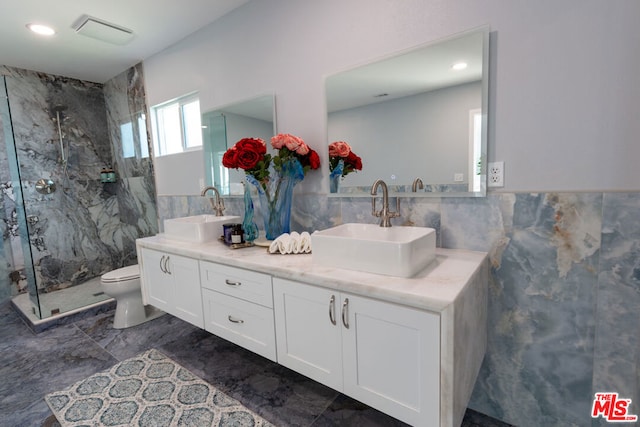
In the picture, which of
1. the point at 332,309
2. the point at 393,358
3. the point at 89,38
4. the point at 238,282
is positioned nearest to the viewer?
the point at 393,358

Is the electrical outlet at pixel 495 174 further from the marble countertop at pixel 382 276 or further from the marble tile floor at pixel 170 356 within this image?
the marble tile floor at pixel 170 356

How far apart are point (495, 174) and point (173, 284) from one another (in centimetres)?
189

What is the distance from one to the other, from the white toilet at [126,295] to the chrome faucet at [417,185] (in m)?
2.29

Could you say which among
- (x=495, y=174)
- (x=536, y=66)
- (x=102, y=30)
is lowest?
(x=495, y=174)

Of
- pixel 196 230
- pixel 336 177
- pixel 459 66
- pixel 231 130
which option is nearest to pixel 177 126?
pixel 231 130

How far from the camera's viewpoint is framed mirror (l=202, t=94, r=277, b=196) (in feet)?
6.84

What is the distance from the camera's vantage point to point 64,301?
2.95 meters

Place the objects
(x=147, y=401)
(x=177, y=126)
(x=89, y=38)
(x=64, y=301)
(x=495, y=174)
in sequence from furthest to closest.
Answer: (x=64, y=301) < (x=177, y=126) < (x=89, y=38) < (x=147, y=401) < (x=495, y=174)

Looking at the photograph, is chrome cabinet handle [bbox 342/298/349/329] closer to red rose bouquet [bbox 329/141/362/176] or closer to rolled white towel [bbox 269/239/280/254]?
rolled white towel [bbox 269/239/280/254]

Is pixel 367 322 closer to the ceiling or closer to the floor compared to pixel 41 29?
closer to the floor

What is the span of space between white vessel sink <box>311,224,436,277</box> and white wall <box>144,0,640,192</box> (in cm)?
49

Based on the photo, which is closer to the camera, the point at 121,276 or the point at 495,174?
the point at 495,174

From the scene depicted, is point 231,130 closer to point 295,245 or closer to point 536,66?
point 295,245

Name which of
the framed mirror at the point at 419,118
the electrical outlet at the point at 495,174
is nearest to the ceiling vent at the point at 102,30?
the framed mirror at the point at 419,118
